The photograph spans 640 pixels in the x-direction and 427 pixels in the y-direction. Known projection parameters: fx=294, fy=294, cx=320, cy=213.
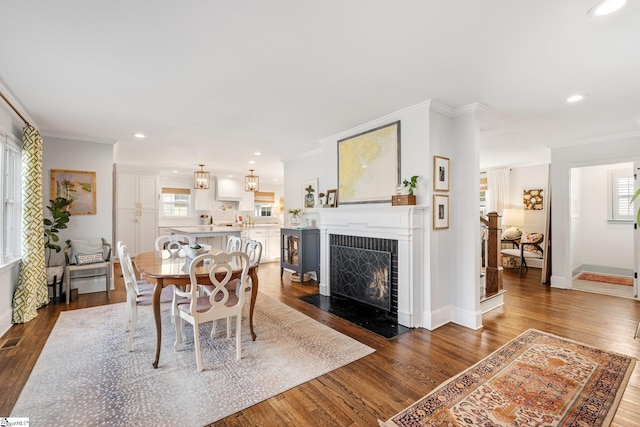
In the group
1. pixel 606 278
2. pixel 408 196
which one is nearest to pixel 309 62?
pixel 408 196

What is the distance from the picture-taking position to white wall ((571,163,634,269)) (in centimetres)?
567

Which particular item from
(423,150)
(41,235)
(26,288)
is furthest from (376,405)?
(41,235)

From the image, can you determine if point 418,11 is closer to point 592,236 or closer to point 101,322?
point 101,322

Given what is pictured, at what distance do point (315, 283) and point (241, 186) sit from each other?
4.53m

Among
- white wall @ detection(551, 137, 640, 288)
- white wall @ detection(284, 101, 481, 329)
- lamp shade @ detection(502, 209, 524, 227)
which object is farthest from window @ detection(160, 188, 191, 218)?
white wall @ detection(551, 137, 640, 288)

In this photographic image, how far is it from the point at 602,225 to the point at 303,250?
6.01m

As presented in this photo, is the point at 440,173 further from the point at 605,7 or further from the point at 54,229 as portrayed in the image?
the point at 54,229

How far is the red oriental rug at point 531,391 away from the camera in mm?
1816

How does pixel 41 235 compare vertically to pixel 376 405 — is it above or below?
above

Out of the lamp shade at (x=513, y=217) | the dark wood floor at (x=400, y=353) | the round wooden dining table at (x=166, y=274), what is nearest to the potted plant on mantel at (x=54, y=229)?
the dark wood floor at (x=400, y=353)

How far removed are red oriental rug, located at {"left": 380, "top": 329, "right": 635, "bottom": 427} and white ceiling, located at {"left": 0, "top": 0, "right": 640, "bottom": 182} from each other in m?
2.43

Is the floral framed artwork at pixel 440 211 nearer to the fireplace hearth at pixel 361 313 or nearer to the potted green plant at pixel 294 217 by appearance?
the fireplace hearth at pixel 361 313

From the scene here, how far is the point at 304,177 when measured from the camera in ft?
19.2

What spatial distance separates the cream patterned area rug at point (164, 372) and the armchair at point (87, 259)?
1.06m
